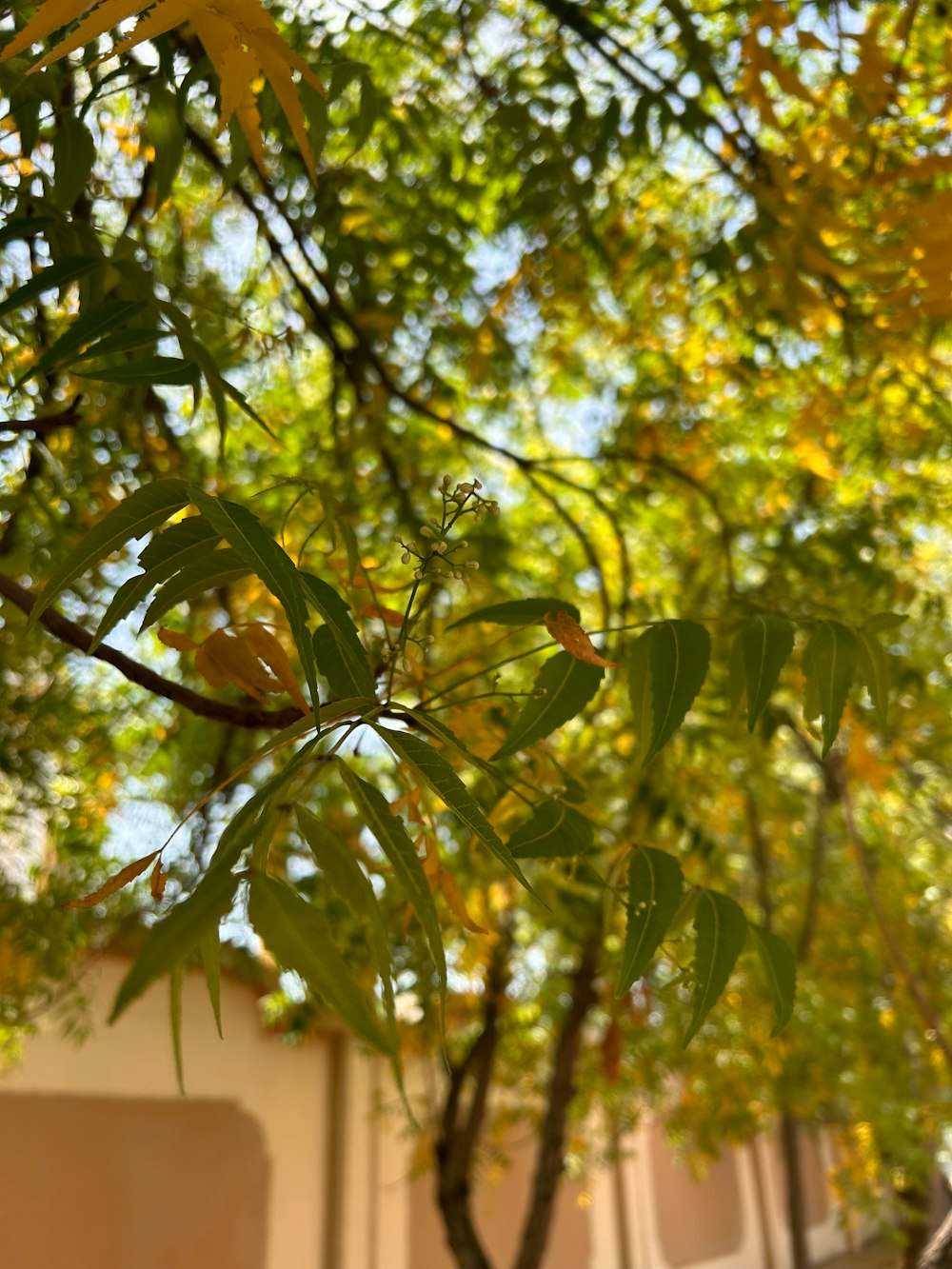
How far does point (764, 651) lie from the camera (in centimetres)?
66

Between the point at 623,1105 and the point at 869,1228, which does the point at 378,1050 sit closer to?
the point at 623,1105

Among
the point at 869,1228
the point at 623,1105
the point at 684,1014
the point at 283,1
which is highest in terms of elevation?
the point at 283,1

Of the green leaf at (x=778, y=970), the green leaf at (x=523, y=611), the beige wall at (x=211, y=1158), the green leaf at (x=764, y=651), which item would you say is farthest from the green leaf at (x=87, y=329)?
the beige wall at (x=211, y=1158)

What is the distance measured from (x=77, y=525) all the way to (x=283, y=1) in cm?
77

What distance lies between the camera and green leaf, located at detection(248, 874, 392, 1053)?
356 millimetres

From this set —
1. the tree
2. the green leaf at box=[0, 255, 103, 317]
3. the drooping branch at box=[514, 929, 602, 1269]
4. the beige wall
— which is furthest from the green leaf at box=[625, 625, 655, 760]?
the drooping branch at box=[514, 929, 602, 1269]

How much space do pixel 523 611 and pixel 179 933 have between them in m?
0.35

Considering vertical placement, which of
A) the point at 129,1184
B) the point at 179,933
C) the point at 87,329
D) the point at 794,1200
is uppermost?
the point at 87,329

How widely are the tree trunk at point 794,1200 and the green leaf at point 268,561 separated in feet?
13.0

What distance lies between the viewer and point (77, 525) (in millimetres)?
1515

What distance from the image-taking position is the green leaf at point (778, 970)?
627 mm

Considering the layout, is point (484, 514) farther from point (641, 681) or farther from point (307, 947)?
point (307, 947)

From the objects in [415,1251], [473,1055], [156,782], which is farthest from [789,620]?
[415,1251]

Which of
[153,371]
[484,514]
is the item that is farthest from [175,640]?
[484,514]
